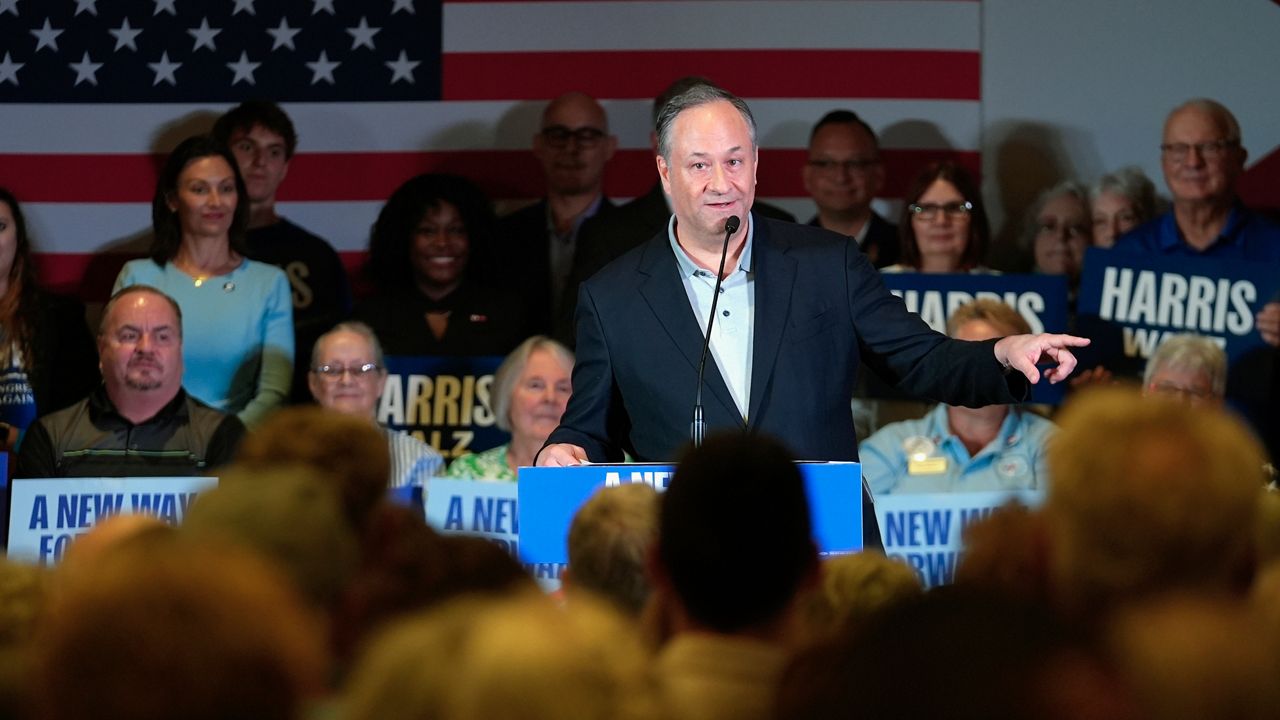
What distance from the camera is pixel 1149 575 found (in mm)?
1355

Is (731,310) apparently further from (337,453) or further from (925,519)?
(337,453)

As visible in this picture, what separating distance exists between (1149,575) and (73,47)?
626 cm

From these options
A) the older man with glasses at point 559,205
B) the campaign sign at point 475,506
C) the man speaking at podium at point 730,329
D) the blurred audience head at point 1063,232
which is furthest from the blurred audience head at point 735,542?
the blurred audience head at point 1063,232

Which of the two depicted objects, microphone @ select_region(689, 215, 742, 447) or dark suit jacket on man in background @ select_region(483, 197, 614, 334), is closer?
microphone @ select_region(689, 215, 742, 447)

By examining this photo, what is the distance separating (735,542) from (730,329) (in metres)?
1.83

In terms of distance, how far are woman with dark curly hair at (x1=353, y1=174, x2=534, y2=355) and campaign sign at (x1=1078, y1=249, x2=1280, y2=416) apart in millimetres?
1976

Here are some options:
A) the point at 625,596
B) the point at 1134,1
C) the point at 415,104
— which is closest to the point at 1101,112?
the point at 1134,1

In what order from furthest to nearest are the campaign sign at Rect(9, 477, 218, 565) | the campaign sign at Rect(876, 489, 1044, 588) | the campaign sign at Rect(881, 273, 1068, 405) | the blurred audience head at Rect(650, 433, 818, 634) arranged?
1. the campaign sign at Rect(881, 273, 1068, 405)
2. the campaign sign at Rect(876, 489, 1044, 588)
3. the campaign sign at Rect(9, 477, 218, 565)
4. the blurred audience head at Rect(650, 433, 818, 634)

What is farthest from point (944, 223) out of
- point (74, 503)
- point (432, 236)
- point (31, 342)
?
point (31, 342)

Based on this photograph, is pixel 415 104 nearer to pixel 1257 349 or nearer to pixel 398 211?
pixel 398 211

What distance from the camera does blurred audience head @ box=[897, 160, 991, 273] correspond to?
5.59 metres

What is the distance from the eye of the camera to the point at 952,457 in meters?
5.20

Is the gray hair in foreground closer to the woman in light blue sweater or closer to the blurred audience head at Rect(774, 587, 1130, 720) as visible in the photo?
the woman in light blue sweater

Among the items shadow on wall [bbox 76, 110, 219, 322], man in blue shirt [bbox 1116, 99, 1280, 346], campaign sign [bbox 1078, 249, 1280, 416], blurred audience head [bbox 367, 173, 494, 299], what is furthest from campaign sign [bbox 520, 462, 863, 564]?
shadow on wall [bbox 76, 110, 219, 322]
